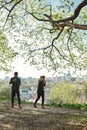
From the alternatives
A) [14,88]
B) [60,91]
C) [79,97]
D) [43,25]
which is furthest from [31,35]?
[60,91]

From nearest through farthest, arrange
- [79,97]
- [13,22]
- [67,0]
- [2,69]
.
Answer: [67,0] → [13,22] → [2,69] → [79,97]

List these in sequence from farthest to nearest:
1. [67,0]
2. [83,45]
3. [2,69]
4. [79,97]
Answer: [79,97], [2,69], [83,45], [67,0]

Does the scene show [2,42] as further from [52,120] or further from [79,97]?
[79,97]

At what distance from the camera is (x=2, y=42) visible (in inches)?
1283

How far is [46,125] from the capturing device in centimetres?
1560

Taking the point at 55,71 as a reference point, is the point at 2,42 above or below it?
above

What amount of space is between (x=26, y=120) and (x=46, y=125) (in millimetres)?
1572

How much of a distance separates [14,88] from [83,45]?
32.8 feet

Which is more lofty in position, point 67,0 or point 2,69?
point 67,0

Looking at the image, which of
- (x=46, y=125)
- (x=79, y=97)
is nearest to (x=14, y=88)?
(x=46, y=125)

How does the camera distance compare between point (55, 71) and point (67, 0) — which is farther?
point (55, 71)

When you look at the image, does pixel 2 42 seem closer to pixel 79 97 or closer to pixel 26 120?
pixel 26 120

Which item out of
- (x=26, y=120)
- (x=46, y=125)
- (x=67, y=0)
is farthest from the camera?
(x=67, y=0)

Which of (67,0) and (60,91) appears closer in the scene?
(67,0)
